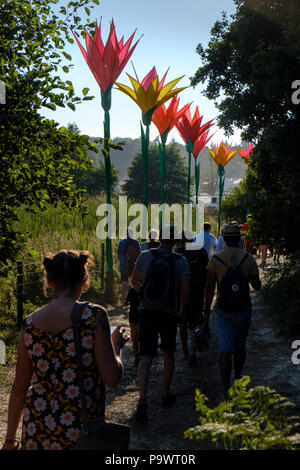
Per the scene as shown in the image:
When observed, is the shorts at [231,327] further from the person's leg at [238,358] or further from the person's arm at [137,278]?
the person's arm at [137,278]

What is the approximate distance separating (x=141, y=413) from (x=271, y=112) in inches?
308

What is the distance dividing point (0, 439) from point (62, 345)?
292cm

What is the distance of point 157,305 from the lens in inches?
186

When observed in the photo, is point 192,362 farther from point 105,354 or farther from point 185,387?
point 105,354

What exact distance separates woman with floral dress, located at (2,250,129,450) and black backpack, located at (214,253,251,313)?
2.53 m

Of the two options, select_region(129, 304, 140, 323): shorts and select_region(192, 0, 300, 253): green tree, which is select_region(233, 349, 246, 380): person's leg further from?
select_region(192, 0, 300, 253): green tree

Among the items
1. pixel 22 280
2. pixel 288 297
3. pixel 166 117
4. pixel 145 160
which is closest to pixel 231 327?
pixel 288 297

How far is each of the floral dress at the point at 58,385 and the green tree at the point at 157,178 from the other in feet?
124

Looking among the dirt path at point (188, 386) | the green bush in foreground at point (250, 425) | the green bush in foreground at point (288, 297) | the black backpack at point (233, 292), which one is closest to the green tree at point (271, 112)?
the green bush in foreground at point (288, 297)

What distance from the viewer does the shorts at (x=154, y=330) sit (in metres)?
4.74

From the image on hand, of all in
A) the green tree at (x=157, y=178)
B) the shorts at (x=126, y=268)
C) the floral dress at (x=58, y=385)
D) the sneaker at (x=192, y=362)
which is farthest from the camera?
the green tree at (x=157, y=178)

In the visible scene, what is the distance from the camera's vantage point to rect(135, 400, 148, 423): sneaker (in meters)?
4.63

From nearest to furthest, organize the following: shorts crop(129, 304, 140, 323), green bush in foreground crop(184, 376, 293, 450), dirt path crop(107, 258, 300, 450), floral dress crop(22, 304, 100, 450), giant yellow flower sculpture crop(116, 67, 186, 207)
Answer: green bush in foreground crop(184, 376, 293, 450)
floral dress crop(22, 304, 100, 450)
dirt path crop(107, 258, 300, 450)
shorts crop(129, 304, 140, 323)
giant yellow flower sculpture crop(116, 67, 186, 207)

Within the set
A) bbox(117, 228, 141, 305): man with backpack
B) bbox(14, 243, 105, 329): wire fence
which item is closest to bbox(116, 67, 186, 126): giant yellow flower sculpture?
bbox(14, 243, 105, 329): wire fence
